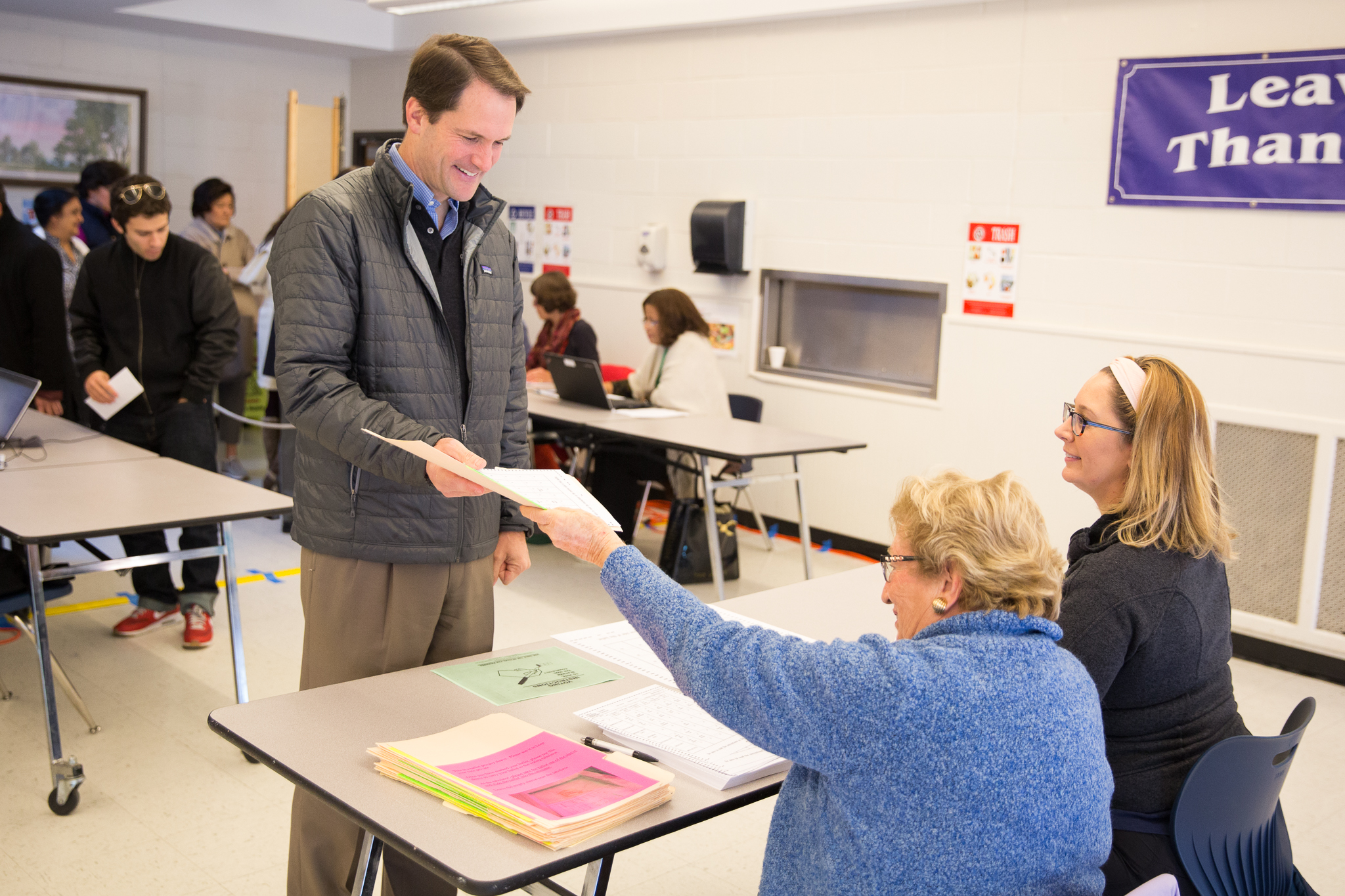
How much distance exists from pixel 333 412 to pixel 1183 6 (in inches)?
155

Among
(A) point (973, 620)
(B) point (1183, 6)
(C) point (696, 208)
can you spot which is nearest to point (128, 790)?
(A) point (973, 620)

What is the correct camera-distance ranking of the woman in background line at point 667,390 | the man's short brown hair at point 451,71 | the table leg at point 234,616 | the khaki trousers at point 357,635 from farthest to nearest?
the woman in background line at point 667,390 < the table leg at point 234,616 < the khaki trousers at point 357,635 < the man's short brown hair at point 451,71

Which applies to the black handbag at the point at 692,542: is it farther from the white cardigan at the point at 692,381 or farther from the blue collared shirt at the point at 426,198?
the blue collared shirt at the point at 426,198

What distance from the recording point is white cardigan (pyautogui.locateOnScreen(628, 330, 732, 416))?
214 inches

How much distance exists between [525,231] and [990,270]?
3.34 meters

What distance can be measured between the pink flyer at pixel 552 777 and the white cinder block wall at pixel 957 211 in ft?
11.9

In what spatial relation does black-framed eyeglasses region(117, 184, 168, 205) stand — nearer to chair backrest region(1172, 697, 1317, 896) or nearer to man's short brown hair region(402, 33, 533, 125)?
man's short brown hair region(402, 33, 533, 125)

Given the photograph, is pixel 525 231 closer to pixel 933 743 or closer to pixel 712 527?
pixel 712 527

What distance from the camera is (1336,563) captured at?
13.7 ft

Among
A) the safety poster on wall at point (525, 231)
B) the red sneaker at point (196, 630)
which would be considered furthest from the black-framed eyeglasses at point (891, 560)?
the safety poster on wall at point (525, 231)

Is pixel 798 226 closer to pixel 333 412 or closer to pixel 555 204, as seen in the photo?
pixel 555 204

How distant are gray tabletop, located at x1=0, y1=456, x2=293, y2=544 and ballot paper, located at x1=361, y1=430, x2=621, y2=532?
4.58 ft

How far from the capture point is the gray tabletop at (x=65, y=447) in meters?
3.55

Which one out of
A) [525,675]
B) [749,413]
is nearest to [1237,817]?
[525,675]
